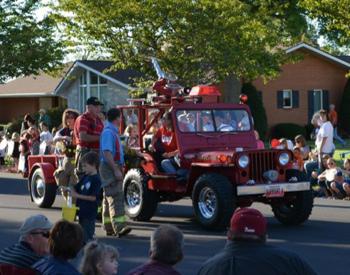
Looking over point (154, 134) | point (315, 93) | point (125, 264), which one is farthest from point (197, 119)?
point (315, 93)

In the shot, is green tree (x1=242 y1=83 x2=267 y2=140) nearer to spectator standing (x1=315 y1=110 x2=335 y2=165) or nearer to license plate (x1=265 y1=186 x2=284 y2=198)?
spectator standing (x1=315 y1=110 x2=335 y2=165)

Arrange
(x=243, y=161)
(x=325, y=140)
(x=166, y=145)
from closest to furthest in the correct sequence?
(x=243, y=161), (x=166, y=145), (x=325, y=140)

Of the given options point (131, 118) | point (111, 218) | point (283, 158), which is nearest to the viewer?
point (111, 218)

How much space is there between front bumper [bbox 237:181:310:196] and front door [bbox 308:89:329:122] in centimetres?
3294

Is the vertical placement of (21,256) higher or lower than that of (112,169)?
lower

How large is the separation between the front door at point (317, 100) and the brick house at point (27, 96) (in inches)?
598

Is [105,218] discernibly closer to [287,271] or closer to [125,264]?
[125,264]

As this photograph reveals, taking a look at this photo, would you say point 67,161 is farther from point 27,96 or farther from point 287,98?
point 27,96

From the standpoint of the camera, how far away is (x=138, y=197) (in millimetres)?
14172

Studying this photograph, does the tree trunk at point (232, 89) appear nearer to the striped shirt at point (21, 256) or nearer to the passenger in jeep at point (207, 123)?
the passenger in jeep at point (207, 123)

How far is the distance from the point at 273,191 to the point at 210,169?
1023 mm

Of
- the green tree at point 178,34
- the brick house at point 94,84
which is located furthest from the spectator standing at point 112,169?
the brick house at point 94,84

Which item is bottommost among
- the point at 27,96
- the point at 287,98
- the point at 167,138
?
the point at 167,138

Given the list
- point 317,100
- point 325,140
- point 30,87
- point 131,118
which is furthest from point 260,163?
point 30,87
